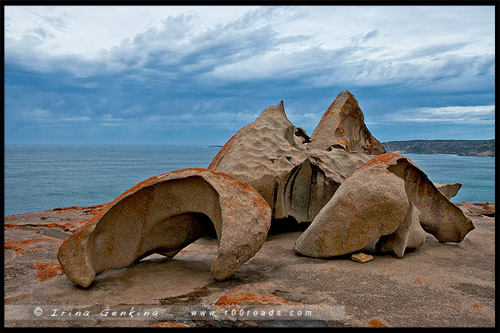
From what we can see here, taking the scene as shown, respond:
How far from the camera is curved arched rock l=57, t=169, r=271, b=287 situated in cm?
481

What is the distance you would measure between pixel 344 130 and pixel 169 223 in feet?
23.6

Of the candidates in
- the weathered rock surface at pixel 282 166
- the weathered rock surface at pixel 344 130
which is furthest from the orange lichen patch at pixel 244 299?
the weathered rock surface at pixel 344 130

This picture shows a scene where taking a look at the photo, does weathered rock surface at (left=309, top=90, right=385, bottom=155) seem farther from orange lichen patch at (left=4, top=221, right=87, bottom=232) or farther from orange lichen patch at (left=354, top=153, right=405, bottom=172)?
orange lichen patch at (left=4, top=221, right=87, bottom=232)

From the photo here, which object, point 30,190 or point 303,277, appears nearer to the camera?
point 303,277

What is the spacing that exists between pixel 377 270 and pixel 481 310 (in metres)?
1.44

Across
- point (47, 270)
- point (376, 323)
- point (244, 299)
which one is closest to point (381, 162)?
point (376, 323)

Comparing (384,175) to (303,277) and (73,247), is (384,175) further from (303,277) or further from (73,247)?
(73,247)

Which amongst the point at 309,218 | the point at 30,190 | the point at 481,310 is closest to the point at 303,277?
the point at 481,310

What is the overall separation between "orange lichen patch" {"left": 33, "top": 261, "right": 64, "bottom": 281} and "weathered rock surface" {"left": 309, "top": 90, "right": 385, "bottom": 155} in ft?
22.3

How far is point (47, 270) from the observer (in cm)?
561

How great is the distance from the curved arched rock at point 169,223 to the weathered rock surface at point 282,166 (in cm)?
224

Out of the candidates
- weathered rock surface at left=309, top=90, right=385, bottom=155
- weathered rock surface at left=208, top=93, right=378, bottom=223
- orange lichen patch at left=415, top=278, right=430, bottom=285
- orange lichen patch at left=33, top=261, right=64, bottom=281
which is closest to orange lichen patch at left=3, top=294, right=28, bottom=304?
orange lichen patch at left=33, top=261, right=64, bottom=281

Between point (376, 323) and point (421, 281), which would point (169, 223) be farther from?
point (421, 281)

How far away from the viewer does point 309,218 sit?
8.52 metres
